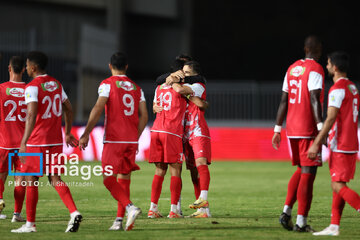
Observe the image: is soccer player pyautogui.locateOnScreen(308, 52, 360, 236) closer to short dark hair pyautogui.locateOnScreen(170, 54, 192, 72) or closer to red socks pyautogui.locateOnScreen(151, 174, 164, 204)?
red socks pyautogui.locateOnScreen(151, 174, 164, 204)

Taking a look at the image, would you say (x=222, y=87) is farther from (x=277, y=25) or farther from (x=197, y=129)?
(x=197, y=129)

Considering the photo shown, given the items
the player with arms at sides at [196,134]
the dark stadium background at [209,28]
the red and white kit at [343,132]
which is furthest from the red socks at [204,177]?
the dark stadium background at [209,28]

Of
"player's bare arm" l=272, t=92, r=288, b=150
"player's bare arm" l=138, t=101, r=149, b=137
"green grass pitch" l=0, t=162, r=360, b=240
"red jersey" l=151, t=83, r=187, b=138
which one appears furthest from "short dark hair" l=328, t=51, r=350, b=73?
"red jersey" l=151, t=83, r=187, b=138

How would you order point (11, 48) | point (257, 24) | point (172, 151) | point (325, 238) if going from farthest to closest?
point (257, 24) < point (11, 48) < point (172, 151) < point (325, 238)

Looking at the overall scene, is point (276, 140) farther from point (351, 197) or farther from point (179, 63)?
point (179, 63)

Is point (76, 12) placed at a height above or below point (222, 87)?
above

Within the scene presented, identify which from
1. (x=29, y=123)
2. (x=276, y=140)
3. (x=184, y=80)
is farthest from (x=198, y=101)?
(x=29, y=123)

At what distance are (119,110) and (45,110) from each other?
89 cm

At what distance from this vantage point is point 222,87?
2880 cm

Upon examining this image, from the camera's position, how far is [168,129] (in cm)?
1066

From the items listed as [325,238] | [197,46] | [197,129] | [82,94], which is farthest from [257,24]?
[325,238]

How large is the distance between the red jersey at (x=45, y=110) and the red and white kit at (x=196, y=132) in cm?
234

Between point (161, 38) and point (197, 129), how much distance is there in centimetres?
2554

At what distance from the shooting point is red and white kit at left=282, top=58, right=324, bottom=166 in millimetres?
8922
